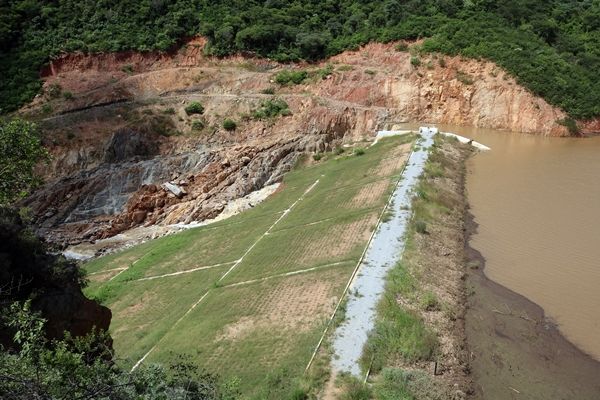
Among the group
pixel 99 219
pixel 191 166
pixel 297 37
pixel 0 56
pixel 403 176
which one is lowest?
pixel 99 219

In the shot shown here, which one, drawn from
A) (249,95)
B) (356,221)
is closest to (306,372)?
(356,221)

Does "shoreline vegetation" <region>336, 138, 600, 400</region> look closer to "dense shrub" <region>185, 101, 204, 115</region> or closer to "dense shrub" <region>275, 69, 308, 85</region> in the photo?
"dense shrub" <region>185, 101, 204, 115</region>

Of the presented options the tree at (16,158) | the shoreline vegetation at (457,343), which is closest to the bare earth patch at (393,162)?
the shoreline vegetation at (457,343)

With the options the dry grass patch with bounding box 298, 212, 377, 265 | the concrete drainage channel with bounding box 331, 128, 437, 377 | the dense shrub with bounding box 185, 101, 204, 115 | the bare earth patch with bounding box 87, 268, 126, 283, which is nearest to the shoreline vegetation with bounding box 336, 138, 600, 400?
the concrete drainage channel with bounding box 331, 128, 437, 377

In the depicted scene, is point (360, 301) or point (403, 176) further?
point (403, 176)

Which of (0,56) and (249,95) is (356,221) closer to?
(249,95)
